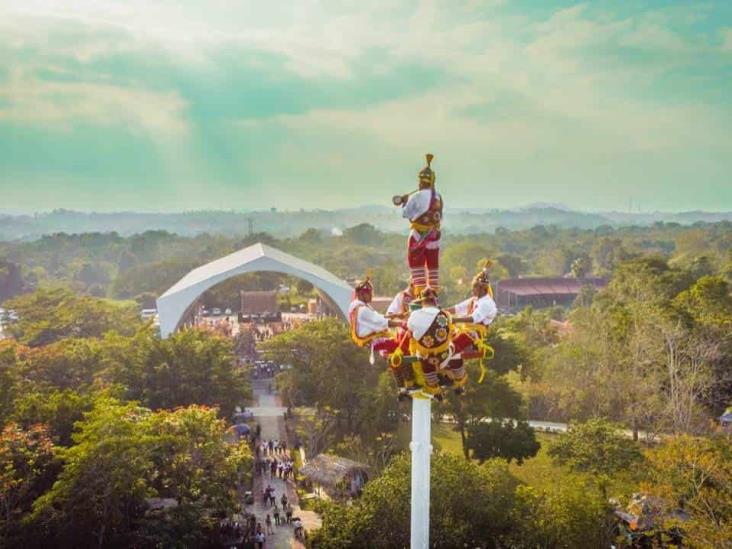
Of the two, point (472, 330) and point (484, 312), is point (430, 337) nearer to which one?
point (472, 330)

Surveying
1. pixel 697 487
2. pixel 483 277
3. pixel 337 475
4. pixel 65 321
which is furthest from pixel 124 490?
pixel 65 321

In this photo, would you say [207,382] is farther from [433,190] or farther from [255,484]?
[433,190]

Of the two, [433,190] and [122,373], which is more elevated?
[433,190]

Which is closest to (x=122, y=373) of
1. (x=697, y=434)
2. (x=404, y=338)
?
(x=404, y=338)

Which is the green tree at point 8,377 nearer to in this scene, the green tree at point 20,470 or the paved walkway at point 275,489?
the green tree at point 20,470

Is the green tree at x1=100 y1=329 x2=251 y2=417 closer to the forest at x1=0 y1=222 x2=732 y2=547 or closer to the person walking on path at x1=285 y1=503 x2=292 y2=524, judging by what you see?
the forest at x1=0 y1=222 x2=732 y2=547
